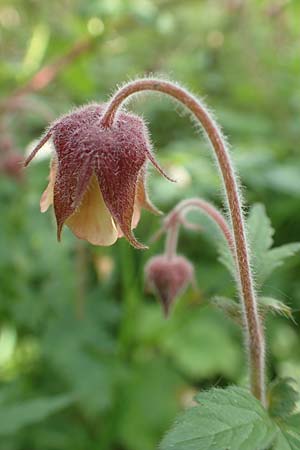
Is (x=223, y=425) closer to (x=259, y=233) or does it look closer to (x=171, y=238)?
(x=259, y=233)

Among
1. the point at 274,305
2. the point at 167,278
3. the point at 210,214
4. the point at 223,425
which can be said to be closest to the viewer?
the point at 223,425

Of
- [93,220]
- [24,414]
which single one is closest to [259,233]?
[93,220]

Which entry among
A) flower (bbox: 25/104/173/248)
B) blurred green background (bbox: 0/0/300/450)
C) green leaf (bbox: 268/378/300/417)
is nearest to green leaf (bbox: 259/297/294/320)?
green leaf (bbox: 268/378/300/417)

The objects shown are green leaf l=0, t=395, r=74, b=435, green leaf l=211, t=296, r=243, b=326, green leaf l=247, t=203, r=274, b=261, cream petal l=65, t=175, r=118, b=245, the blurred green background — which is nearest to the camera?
cream petal l=65, t=175, r=118, b=245

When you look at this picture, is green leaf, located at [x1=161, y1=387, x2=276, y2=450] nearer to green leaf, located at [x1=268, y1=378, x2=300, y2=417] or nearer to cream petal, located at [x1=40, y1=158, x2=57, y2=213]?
green leaf, located at [x1=268, y1=378, x2=300, y2=417]

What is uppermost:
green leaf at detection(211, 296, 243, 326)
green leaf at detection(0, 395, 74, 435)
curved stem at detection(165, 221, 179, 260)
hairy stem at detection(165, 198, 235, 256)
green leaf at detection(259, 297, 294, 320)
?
hairy stem at detection(165, 198, 235, 256)

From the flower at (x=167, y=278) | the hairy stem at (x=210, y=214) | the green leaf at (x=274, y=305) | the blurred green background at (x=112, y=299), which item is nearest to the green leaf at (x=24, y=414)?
the blurred green background at (x=112, y=299)

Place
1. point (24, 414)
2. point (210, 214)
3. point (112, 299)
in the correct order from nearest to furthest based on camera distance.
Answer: point (210, 214), point (24, 414), point (112, 299)

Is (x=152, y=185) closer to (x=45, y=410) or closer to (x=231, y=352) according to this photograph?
(x=231, y=352)

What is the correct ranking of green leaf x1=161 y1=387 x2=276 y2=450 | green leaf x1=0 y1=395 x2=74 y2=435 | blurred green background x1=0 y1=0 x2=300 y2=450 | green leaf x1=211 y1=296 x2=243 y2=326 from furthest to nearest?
blurred green background x1=0 y1=0 x2=300 y2=450 → green leaf x1=0 y1=395 x2=74 y2=435 → green leaf x1=211 y1=296 x2=243 y2=326 → green leaf x1=161 y1=387 x2=276 y2=450
